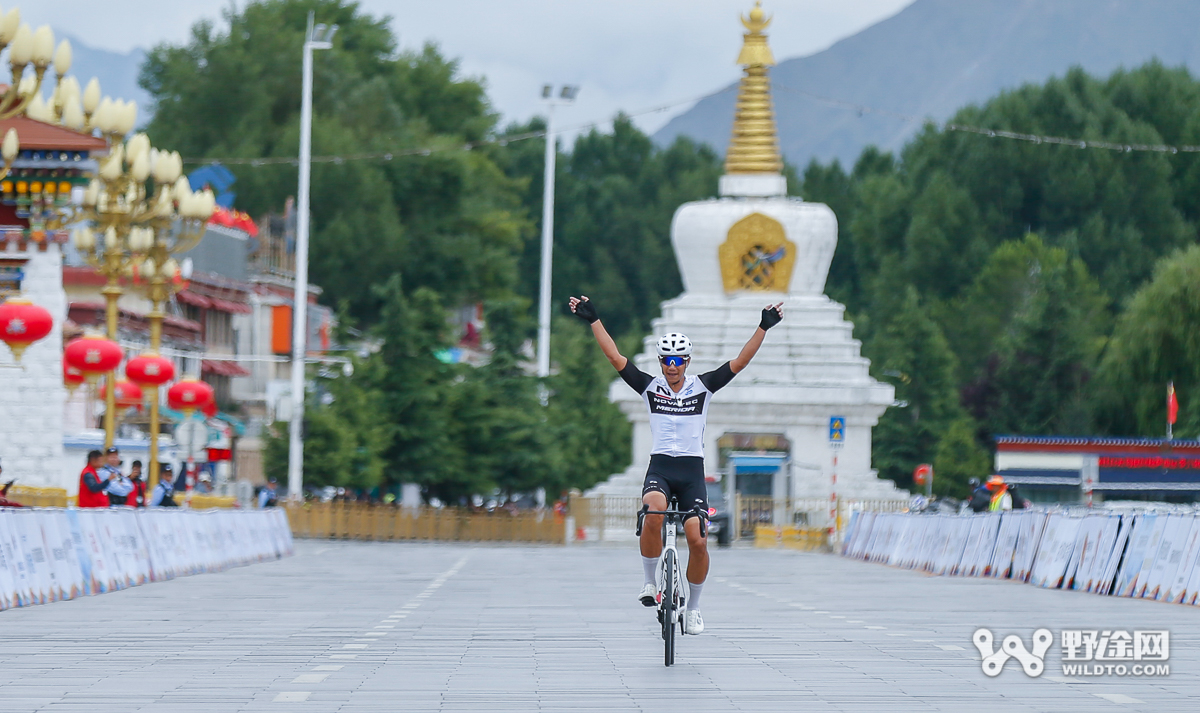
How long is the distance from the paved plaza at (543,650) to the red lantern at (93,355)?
7.26 m

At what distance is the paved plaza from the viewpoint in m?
11.8

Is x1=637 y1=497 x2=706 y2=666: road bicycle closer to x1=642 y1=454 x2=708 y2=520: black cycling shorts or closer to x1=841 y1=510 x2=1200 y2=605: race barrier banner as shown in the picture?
x1=642 y1=454 x2=708 y2=520: black cycling shorts

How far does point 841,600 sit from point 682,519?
28.4ft

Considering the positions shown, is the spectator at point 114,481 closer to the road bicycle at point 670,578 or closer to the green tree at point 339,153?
the road bicycle at point 670,578

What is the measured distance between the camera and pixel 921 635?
55.4 ft

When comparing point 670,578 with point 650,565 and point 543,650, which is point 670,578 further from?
point 543,650

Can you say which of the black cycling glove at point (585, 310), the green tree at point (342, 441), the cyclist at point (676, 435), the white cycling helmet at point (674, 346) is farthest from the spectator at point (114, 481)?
the green tree at point (342, 441)

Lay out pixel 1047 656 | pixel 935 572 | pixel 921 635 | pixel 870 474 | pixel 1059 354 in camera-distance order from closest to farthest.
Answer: pixel 1047 656, pixel 921 635, pixel 935 572, pixel 870 474, pixel 1059 354

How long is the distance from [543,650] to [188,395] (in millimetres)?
26226

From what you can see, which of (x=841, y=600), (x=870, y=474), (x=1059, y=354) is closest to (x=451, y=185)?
(x=1059, y=354)

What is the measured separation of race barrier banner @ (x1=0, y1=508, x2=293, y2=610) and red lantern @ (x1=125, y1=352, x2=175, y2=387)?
2.73 meters

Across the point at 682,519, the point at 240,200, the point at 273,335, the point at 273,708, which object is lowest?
the point at 273,708

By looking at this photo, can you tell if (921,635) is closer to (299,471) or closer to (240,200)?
(299,471)

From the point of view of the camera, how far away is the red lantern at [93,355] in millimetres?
32938
